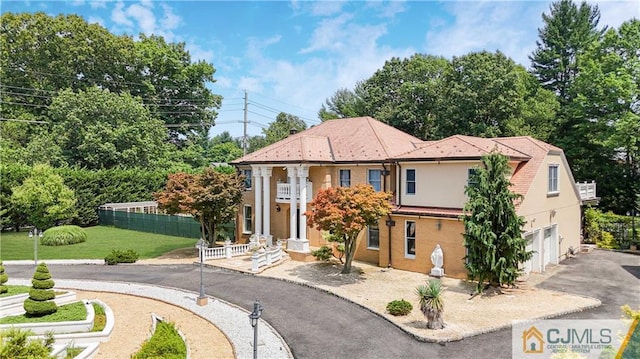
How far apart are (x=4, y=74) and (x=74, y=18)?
12.0m

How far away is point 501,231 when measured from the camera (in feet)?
57.3

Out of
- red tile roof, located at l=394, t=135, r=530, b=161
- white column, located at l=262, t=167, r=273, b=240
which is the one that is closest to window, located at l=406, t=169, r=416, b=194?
red tile roof, located at l=394, t=135, r=530, b=161

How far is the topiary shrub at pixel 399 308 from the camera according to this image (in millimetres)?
15047

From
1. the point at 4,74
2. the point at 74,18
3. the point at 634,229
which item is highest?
the point at 74,18

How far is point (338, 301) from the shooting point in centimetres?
1705

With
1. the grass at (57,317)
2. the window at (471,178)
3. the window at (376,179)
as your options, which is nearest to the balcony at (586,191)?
the window at (471,178)

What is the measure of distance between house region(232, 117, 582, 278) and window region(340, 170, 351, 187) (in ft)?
0.22

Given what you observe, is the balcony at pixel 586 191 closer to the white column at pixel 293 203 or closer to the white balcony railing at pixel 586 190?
the white balcony railing at pixel 586 190

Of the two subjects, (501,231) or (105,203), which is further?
(105,203)

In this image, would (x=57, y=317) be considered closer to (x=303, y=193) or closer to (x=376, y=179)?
(x=303, y=193)

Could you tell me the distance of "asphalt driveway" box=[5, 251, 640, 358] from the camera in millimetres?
12453

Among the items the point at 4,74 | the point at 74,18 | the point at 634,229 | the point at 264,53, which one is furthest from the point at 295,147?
the point at 4,74

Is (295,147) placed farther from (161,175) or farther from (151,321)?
(161,175)

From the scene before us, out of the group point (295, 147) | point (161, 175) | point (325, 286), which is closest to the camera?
point (325, 286)
